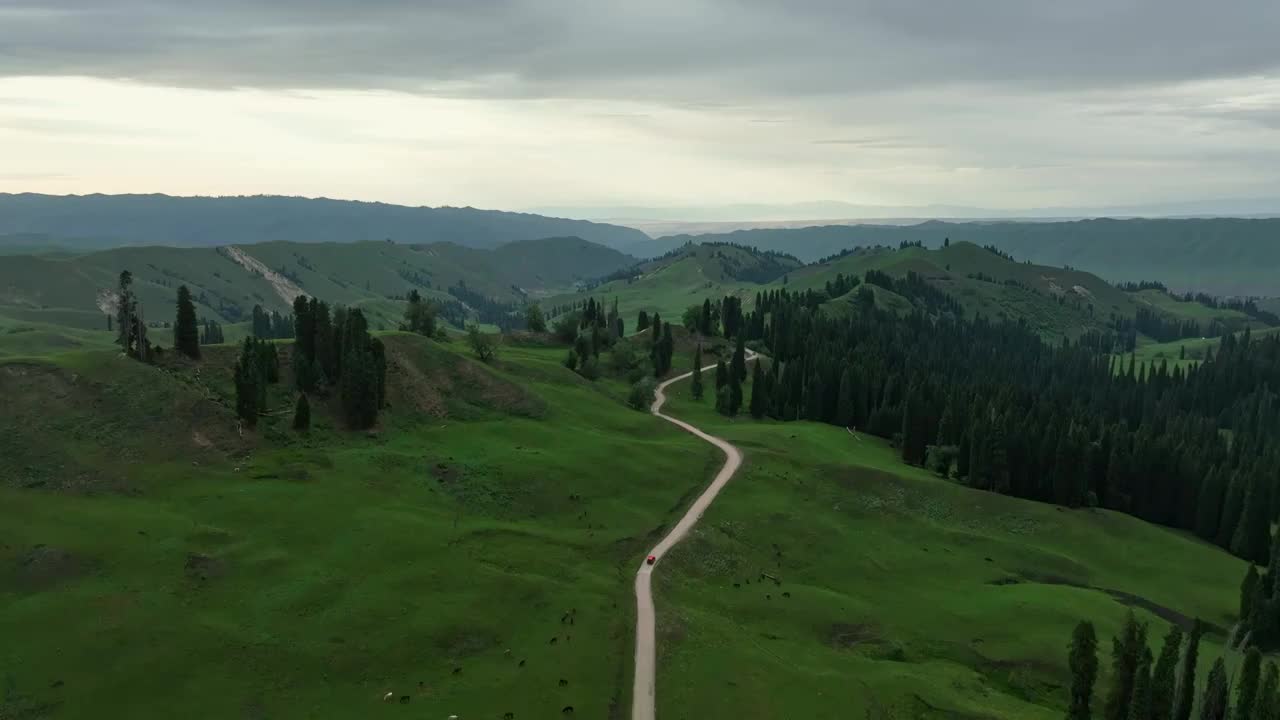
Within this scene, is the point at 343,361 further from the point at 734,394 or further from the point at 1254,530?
the point at 1254,530

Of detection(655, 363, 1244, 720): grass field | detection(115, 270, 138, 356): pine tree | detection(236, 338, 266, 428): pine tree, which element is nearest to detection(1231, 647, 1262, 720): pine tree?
detection(655, 363, 1244, 720): grass field

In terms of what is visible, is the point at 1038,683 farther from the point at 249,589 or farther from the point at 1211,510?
the point at 1211,510

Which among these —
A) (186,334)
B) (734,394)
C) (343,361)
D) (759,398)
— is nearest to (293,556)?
(343,361)

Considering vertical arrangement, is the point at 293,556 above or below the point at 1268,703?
above

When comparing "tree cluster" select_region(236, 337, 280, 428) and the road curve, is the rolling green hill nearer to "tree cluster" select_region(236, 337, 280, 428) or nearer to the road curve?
the road curve

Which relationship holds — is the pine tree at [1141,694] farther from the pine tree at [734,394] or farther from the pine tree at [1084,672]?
the pine tree at [734,394]

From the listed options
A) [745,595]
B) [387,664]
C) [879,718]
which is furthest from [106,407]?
[879,718]

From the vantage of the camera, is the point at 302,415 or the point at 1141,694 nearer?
the point at 1141,694

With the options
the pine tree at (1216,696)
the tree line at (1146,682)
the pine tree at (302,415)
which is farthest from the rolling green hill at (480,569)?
the pine tree at (1216,696)
